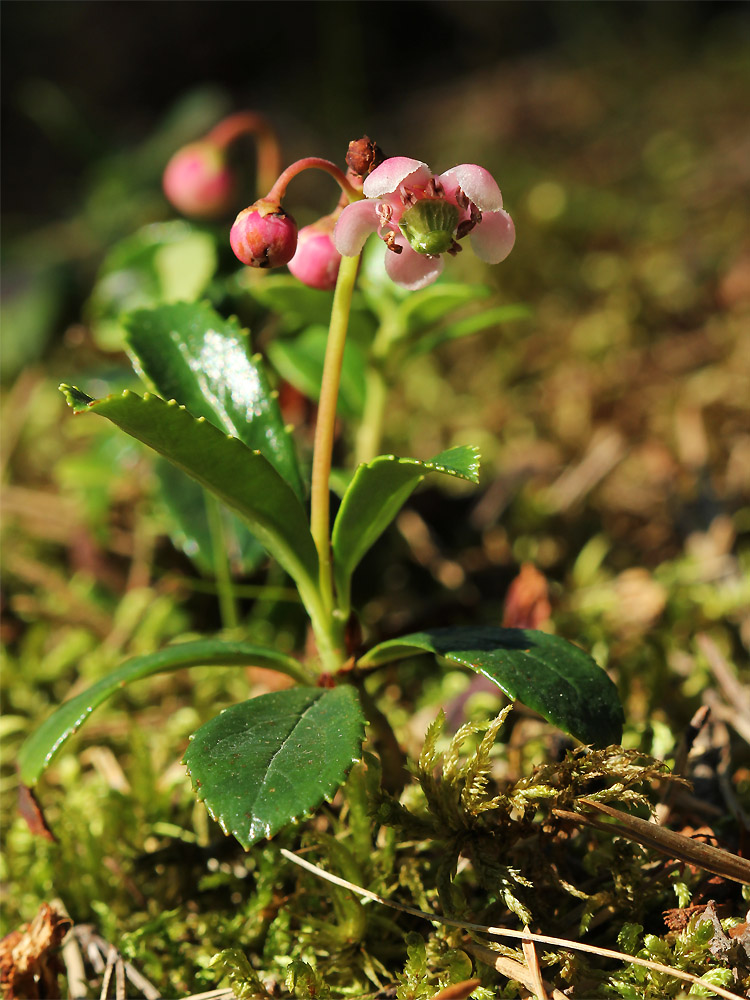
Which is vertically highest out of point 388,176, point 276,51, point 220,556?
point 276,51

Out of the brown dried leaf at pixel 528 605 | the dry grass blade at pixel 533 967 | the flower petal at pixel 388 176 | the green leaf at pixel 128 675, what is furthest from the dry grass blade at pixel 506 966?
the flower petal at pixel 388 176

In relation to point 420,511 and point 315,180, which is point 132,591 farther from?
point 315,180

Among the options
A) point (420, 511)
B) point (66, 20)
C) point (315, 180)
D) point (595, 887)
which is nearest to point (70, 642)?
point (420, 511)

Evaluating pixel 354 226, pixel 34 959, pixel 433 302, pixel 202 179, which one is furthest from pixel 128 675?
pixel 202 179

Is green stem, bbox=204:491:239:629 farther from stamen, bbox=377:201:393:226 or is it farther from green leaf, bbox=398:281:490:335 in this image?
stamen, bbox=377:201:393:226

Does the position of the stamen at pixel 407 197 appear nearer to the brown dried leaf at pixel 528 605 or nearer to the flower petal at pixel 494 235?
the flower petal at pixel 494 235

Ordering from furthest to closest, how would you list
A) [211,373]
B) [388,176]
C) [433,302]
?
[433,302], [211,373], [388,176]

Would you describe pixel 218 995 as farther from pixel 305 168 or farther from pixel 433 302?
pixel 433 302
